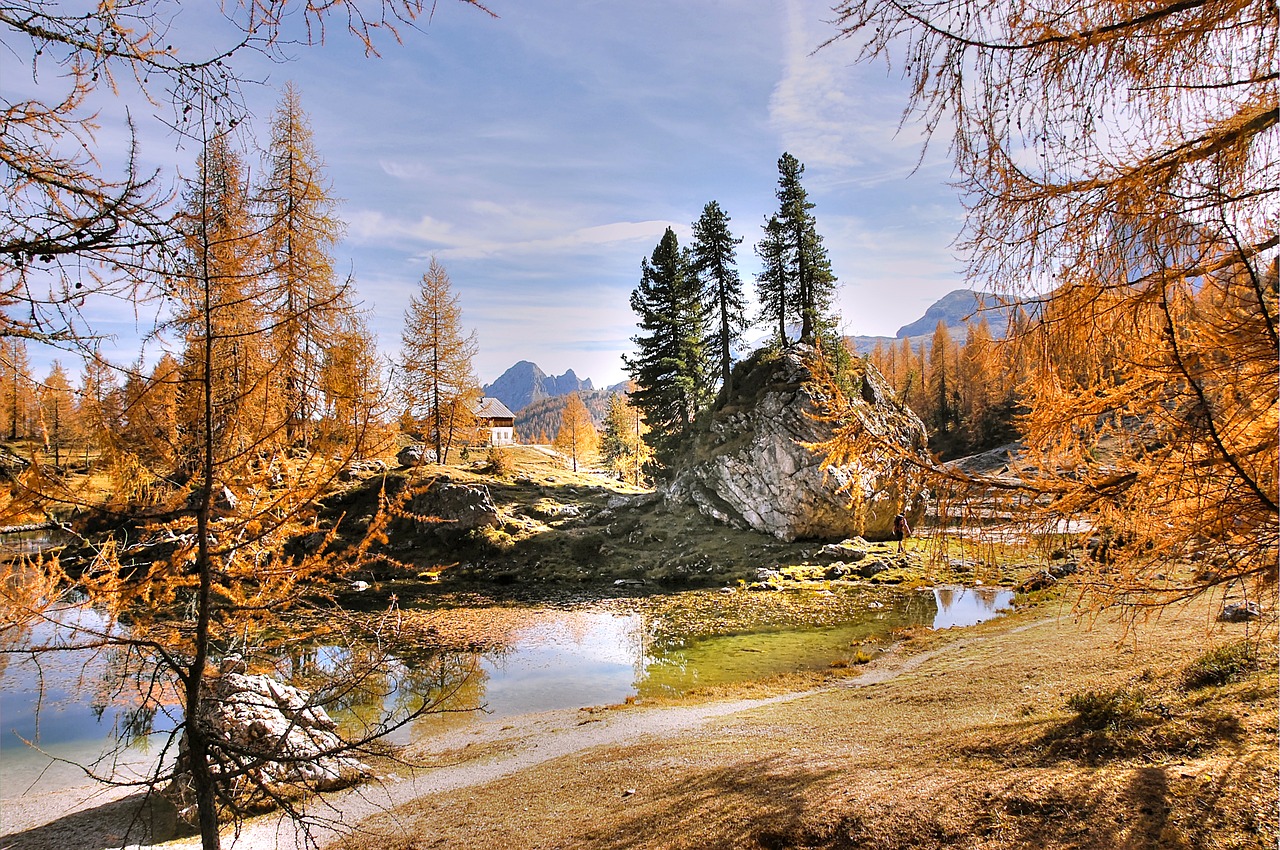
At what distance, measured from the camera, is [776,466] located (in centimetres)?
2839

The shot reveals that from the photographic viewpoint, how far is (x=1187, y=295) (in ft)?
14.2

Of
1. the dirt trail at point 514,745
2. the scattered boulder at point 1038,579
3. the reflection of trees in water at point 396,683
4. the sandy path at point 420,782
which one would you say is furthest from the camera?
the reflection of trees in water at point 396,683

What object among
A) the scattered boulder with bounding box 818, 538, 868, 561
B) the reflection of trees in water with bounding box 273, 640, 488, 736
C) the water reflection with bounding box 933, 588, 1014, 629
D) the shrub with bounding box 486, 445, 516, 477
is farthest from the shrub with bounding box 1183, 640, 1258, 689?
the shrub with bounding box 486, 445, 516, 477

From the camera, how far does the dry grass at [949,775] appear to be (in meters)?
4.47

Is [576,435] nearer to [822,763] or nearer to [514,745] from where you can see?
[514,745]

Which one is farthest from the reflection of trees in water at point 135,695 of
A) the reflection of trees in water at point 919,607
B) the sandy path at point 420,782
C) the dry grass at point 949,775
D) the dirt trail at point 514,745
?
the reflection of trees in water at point 919,607

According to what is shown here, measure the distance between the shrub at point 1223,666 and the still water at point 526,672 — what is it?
819cm

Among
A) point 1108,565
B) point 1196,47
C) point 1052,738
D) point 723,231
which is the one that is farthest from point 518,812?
point 723,231

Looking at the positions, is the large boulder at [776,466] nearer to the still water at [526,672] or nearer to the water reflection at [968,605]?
the water reflection at [968,605]

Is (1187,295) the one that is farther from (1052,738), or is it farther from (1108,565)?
(1052,738)

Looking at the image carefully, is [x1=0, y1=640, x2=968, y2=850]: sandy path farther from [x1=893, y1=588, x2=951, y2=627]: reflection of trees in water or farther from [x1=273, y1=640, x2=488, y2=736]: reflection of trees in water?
[x1=893, y1=588, x2=951, y2=627]: reflection of trees in water

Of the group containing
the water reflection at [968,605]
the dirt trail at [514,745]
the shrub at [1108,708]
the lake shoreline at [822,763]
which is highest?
the shrub at [1108,708]

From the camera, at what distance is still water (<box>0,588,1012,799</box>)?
1073cm

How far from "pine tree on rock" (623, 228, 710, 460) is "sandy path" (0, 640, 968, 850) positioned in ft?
77.6
